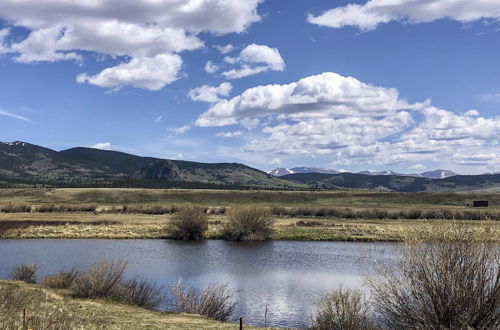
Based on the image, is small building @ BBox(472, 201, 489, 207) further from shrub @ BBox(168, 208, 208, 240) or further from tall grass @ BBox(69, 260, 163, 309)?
tall grass @ BBox(69, 260, 163, 309)

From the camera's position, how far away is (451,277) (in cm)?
1831

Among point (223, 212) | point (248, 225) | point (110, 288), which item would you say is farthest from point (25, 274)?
point (223, 212)

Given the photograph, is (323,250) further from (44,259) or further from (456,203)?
(456,203)

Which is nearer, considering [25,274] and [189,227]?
[25,274]

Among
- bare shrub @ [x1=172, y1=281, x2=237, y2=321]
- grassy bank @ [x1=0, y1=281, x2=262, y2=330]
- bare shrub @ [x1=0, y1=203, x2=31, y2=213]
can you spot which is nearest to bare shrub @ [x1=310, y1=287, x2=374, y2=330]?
grassy bank @ [x1=0, y1=281, x2=262, y2=330]

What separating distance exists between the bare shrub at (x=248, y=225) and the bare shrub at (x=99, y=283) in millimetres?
46143

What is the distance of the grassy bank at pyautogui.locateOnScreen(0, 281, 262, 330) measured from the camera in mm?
22423

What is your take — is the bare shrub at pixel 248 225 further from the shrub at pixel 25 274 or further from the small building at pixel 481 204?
the small building at pixel 481 204

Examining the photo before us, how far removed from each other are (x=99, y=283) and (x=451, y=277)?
21217mm

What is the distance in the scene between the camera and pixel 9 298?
2469 cm

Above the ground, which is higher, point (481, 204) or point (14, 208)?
point (481, 204)

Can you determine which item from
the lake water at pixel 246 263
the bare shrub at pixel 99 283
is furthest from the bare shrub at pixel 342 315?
the bare shrub at pixel 99 283

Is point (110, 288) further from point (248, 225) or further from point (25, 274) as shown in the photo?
point (248, 225)

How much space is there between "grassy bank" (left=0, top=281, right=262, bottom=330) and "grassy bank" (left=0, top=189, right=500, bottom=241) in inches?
459
